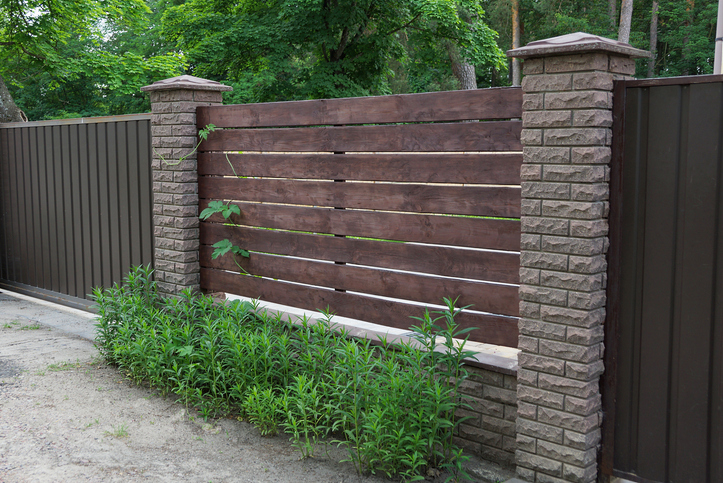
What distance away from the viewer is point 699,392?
286cm

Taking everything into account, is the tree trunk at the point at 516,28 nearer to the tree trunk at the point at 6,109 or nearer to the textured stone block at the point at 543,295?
the tree trunk at the point at 6,109

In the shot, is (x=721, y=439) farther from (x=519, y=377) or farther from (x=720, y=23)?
(x=720, y=23)

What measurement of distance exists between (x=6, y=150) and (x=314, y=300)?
204 inches

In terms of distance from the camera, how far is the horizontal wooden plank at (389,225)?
11.5ft

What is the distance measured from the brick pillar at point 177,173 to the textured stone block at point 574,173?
310cm

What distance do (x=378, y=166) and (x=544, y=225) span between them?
1238 millimetres

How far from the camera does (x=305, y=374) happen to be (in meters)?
3.95

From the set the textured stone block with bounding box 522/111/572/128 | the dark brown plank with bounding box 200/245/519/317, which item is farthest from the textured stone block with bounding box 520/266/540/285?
the textured stone block with bounding box 522/111/572/128

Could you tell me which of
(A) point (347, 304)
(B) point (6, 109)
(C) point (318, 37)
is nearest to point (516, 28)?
(C) point (318, 37)

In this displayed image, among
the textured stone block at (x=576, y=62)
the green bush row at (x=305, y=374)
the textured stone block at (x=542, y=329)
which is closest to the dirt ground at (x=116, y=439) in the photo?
the green bush row at (x=305, y=374)

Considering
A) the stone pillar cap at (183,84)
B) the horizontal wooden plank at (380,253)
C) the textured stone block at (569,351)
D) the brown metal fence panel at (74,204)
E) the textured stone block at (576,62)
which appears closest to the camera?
the textured stone block at (576,62)

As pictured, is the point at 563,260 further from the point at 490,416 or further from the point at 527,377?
the point at 490,416

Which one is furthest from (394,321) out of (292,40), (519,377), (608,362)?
(292,40)

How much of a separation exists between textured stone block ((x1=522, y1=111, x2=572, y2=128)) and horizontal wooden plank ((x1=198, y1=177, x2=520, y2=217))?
0.38 metres
